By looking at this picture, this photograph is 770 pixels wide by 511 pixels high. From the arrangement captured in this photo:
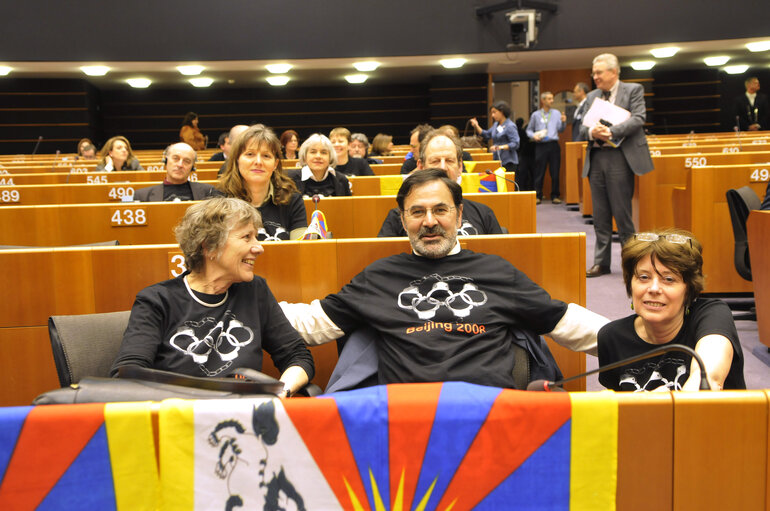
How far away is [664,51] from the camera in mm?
10992

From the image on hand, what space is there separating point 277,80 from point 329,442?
42.4 ft

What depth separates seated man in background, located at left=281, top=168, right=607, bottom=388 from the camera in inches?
71.4

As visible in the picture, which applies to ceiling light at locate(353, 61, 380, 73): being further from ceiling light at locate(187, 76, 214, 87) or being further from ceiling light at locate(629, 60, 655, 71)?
ceiling light at locate(629, 60, 655, 71)

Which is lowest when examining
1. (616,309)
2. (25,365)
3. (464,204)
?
(616,309)

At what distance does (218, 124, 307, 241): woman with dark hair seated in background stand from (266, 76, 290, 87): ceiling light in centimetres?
1026

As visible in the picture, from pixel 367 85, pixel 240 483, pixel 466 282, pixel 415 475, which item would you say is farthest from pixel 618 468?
pixel 367 85

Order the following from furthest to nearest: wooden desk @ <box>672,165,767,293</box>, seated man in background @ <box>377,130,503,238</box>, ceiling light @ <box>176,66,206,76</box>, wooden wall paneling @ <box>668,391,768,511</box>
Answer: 1. ceiling light @ <box>176,66,206,76</box>
2. wooden desk @ <box>672,165,767,293</box>
3. seated man in background @ <box>377,130,503,238</box>
4. wooden wall paneling @ <box>668,391,768,511</box>

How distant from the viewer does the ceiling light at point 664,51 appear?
35.4 feet

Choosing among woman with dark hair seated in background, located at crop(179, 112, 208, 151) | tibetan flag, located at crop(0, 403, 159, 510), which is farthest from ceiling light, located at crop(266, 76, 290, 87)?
tibetan flag, located at crop(0, 403, 159, 510)

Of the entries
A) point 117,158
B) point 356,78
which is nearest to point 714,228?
point 117,158

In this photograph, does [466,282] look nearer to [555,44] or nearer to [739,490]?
[739,490]

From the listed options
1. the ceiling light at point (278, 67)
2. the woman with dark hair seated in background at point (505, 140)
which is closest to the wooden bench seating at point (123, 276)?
the woman with dark hair seated in background at point (505, 140)

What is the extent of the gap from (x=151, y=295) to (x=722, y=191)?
3261 millimetres

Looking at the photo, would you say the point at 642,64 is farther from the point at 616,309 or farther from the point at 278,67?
the point at 616,309
